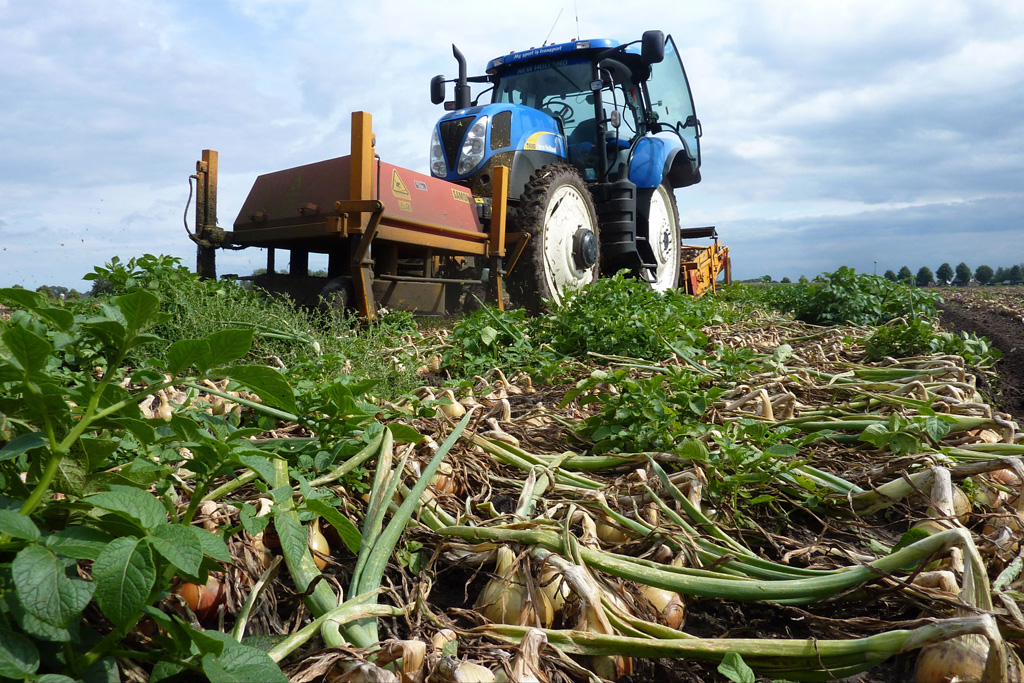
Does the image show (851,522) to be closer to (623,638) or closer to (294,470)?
(623,638)

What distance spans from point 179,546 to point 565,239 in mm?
5898

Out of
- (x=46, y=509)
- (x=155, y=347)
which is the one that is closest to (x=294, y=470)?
(x=46, y=509)

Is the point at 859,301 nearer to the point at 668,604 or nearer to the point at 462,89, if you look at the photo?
the point at 462,89

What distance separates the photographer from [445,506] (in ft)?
5.32

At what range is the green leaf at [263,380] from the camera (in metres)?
0.98

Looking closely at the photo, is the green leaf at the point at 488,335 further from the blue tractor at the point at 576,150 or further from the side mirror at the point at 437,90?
the side mirror at the point at 437,90

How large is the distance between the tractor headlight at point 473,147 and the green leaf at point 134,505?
228 inches

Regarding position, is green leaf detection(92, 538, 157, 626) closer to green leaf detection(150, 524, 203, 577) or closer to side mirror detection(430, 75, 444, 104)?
green leaf detection(150, 524, 203, 577)

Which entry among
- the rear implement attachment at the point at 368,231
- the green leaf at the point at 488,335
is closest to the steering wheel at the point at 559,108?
the rear implement attachment at the point at 368,231

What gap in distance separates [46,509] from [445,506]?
33.7 inches

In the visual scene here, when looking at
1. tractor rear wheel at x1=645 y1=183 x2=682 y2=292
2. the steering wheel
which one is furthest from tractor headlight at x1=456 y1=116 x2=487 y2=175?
tractor rear wheel at x1=645 y1=183 x2=682 y2=292

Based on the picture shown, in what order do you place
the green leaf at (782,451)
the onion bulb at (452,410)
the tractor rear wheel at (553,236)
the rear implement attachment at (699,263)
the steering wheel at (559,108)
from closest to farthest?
the green leaf at (782,451) → the onion bulb at (452,410) → the tractor rear wheel at (553,236) → the steering wheel at (559,108) → the rear implement attachment at (699,263)

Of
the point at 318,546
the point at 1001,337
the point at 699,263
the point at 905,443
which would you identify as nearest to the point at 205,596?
the point at 318,546

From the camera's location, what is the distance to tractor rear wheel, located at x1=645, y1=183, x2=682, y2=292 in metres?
8.40
